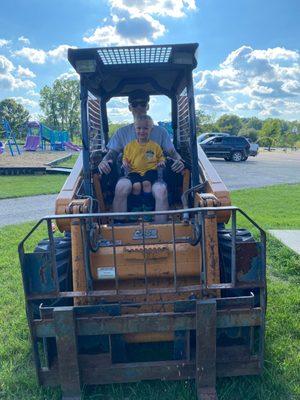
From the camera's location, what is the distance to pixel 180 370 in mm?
2793

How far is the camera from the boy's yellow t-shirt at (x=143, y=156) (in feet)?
13.6

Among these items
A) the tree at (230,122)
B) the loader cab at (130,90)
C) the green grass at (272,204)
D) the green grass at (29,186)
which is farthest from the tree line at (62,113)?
the loader cab at (130,90)

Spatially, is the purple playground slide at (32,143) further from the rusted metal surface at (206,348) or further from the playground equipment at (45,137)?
the rusted metal surface at (206,348)

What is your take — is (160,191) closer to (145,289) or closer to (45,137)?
(145,289)

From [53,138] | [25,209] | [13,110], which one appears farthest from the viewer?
[13,110]

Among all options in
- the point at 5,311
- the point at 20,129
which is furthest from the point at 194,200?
the point at 20,129

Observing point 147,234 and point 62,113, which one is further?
point 62,113

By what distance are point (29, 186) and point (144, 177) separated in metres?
10.6

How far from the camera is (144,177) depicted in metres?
4.09

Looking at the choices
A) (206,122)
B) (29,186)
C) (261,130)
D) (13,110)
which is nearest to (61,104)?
(13,110)

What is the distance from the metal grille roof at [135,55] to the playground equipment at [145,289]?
0.01 metres

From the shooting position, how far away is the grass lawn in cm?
280

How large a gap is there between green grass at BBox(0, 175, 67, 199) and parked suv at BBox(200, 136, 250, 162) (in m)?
11.9

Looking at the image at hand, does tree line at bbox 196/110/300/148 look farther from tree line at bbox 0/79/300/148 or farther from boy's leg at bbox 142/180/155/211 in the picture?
boy's leg at bbox 142/180/155/211
